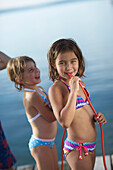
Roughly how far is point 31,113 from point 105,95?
2624 mm

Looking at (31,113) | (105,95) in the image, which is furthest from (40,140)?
(105,95)

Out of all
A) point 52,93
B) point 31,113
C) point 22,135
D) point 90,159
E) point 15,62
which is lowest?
point 22,135

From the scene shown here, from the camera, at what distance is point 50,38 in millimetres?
9477

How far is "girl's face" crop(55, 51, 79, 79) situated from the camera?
1.72m

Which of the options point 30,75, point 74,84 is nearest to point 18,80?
point 30,75

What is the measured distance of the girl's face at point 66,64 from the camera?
1.72 meters

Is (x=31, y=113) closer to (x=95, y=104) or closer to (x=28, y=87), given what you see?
(x=28, y=87)

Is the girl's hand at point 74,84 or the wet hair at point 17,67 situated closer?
the girl's hand at point 74,84

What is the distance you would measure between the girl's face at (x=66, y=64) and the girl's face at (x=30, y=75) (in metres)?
0.16

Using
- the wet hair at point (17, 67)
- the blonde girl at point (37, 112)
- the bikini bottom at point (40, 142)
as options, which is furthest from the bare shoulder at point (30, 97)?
the bikini bottom at point (40, 142)

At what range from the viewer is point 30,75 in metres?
1.83

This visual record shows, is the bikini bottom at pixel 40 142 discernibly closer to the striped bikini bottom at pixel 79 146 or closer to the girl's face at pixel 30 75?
the striped bikini bottom at pixel 79 146

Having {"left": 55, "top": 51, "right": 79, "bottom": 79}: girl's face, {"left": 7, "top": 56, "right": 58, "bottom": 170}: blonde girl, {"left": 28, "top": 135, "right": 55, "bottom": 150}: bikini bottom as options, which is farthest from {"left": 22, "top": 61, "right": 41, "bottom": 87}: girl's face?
{"left": 28, "top": 135, "right": 55, "bottom": 150}: bikini bottom

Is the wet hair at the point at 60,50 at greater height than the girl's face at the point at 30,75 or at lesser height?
greater
